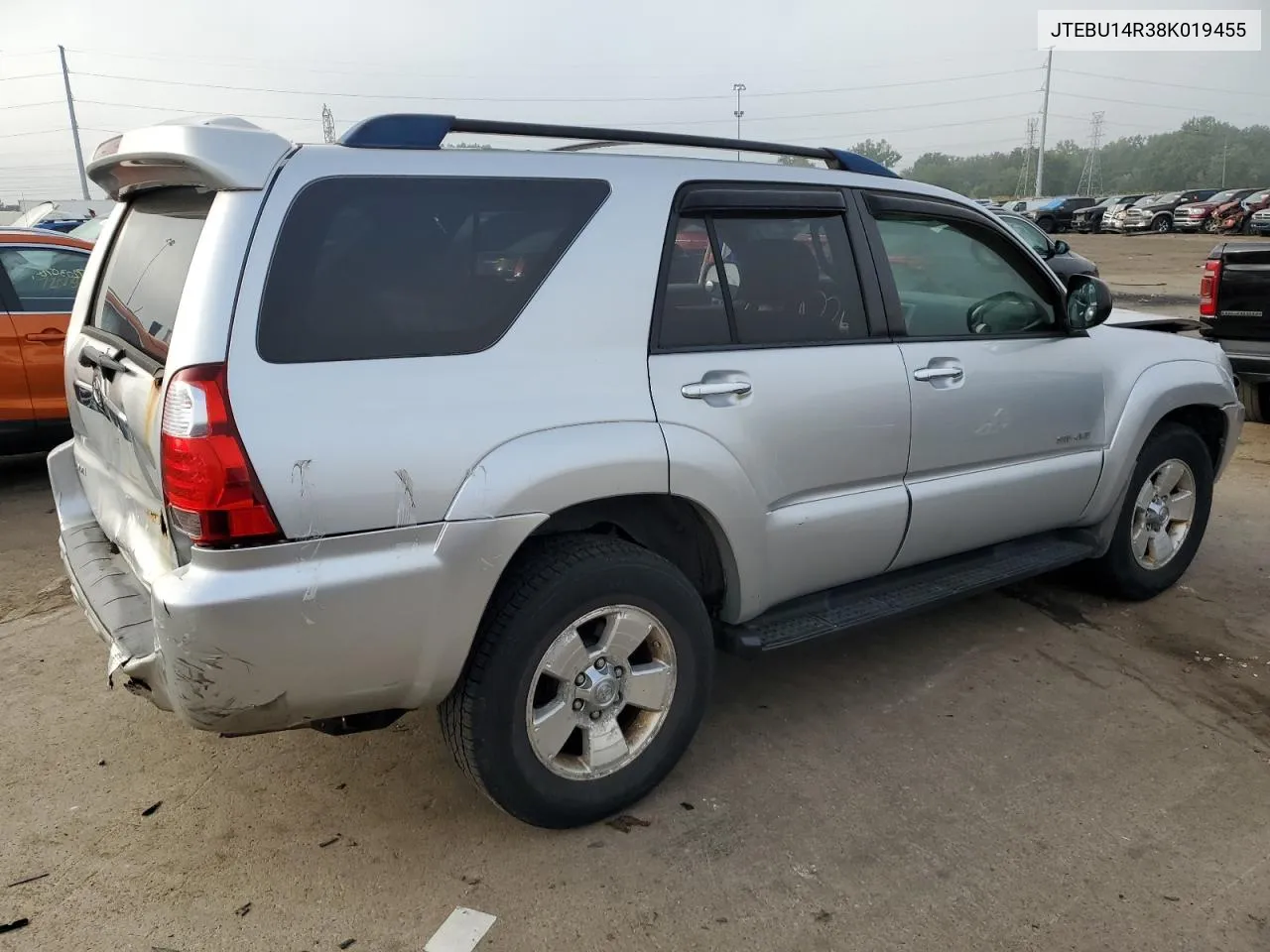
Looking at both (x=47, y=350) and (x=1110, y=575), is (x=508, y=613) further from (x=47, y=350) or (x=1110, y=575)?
(x=47, y=350)

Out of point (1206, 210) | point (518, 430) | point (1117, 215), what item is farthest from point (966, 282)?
point (1117, 215)

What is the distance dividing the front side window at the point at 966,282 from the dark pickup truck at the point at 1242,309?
4253mm

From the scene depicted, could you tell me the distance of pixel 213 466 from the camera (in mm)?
2135

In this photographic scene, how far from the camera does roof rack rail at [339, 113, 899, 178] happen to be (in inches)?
98.6

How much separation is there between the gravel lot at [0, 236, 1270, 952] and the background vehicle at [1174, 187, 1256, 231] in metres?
40.2

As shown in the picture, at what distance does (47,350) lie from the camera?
609 cm

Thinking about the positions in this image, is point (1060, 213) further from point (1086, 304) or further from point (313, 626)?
point (313, 626)

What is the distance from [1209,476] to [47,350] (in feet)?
21.9

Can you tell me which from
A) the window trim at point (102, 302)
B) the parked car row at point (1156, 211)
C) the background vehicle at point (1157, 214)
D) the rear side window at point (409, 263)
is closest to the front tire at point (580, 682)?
the rear side window at point (409, 263)

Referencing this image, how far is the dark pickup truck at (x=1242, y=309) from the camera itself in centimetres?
705

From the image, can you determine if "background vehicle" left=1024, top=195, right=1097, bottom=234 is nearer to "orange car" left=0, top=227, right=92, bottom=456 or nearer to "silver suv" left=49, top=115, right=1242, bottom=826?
"orange car" left=0, top=227, right=92, bottom=456

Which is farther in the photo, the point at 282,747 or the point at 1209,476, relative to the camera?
the point at 1209,476

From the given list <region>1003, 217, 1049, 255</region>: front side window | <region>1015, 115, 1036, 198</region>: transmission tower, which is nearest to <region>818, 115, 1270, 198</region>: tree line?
<region>1015, 115, 1036, 198</region>: transmission tower

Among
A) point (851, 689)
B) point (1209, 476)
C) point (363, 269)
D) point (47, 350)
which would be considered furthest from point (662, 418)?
point (47, 350)
